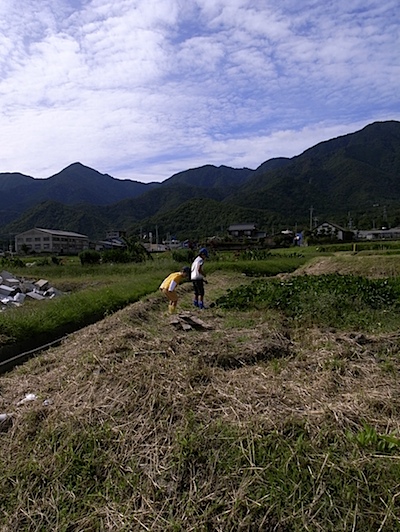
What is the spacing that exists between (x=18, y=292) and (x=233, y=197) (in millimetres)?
88193

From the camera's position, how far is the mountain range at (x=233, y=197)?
79875 mm

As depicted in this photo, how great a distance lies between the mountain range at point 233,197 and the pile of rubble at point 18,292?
5534 cm

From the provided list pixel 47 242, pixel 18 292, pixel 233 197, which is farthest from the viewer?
pixel 233 197

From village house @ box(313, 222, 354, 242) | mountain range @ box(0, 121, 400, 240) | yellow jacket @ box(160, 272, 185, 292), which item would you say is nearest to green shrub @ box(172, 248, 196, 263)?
yellow jacket @ box(160, 272, 185, 292)

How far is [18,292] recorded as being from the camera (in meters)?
14.0

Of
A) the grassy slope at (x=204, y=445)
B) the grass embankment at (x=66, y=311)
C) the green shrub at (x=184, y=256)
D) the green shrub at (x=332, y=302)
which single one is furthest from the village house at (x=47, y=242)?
the grassy slope at (x=204, y=445)

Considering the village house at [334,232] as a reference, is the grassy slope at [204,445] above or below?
below

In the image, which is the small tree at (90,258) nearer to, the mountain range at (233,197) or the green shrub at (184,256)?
the green shrub at (184,256)

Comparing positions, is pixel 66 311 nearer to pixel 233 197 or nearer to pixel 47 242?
pixel 47 242

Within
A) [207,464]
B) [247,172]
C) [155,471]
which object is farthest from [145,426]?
[247,172]

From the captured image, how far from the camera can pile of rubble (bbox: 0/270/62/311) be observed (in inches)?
490

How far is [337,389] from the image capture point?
13.5 ft

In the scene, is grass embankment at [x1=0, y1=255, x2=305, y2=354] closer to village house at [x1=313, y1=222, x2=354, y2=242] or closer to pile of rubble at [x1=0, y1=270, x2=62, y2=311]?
pile of rubble at [x1=0, y1=270, x2=62, y2=311]

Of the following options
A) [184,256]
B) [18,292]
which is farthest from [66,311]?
[184,256]
